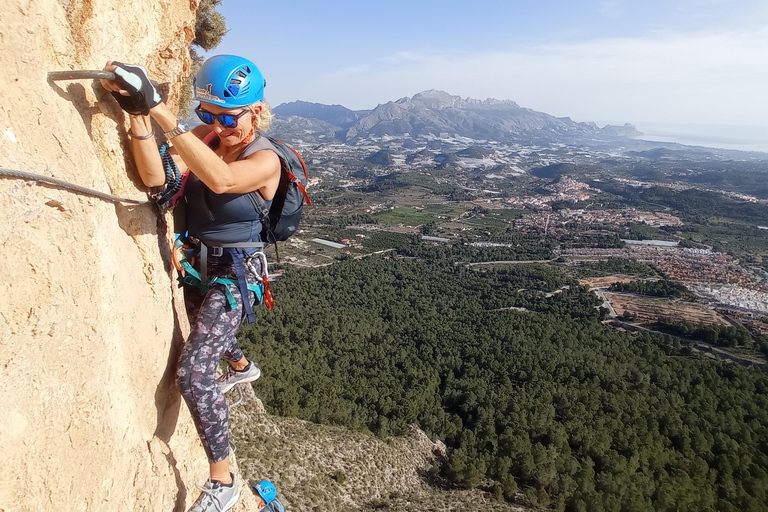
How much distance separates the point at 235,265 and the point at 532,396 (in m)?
32.7

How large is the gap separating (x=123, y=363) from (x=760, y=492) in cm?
3117

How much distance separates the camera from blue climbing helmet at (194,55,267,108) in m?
3.23

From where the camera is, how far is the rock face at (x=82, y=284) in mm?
2486

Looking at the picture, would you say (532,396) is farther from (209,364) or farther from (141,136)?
(141,136)

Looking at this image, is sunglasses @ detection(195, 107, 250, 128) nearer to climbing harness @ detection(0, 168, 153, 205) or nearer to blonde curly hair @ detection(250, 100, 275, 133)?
blonde curly hair @ detection(250, 100, 275, 133)

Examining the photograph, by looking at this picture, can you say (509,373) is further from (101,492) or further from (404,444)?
(101,492)

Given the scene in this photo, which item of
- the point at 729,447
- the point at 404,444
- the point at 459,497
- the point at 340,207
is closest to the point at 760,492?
the point at 729,447

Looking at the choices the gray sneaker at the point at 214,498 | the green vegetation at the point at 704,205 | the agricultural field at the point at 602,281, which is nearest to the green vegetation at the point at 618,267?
the agricultural field at the point at 602,281

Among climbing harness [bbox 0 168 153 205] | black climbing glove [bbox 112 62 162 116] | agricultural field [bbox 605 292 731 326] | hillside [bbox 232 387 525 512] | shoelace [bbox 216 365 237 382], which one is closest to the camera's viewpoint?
climbing harness [bbox 0 168 153 205]

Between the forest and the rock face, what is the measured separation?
20.0 meters

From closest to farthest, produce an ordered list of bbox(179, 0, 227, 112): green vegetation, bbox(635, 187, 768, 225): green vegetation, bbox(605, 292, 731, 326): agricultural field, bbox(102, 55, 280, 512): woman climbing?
bbox(102, 55, 280, 512): woman climbing < bbox(179, 0, 227, 112): green vegetation < bbox(605, 292, 731, 326): agricultural field < bbox(635, 187, 768, 225): green vegetation

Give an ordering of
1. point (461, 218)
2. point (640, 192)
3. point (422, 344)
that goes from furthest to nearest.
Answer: point (640, 192) → point (461, 218) → point (422, 344)

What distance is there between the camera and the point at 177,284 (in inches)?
163

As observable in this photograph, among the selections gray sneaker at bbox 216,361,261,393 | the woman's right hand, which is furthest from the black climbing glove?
gray sneaker at bbox 216,361,261,393
